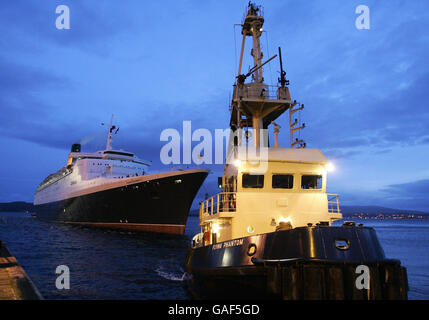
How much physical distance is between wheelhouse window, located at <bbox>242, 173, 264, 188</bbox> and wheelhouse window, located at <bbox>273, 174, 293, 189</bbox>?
1.61 feet

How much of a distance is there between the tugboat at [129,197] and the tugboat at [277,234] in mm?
18119

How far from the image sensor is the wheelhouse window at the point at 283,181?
10820 mm

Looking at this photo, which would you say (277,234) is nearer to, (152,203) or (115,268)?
(115,268)

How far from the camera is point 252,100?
14.8m

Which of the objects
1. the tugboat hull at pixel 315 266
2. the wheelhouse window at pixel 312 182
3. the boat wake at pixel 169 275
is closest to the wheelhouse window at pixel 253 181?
the wheelhouse window at pixel 312 182

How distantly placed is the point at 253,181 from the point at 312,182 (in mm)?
2331

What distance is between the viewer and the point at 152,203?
33.6m

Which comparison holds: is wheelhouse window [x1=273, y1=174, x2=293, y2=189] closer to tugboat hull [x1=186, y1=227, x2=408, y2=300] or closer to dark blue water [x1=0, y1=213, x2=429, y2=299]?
tugboat hull [x1=186, y1=227, x2=408, y2=300]

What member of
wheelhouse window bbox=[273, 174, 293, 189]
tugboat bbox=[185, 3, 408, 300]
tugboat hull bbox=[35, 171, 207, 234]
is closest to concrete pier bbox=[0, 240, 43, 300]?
tugboat bbox=[185, 3, 408, 300]

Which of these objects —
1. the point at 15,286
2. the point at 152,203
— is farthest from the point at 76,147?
the point at 15,286

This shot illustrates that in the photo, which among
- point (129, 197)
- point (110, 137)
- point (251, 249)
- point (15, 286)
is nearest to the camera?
point (15, 286)

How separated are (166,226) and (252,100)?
2342 cm
